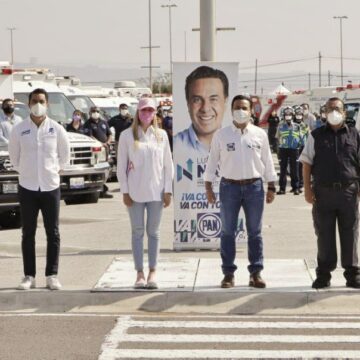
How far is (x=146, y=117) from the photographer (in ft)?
34.0

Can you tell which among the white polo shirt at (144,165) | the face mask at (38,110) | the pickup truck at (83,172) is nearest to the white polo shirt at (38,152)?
the face mask at (38,110)

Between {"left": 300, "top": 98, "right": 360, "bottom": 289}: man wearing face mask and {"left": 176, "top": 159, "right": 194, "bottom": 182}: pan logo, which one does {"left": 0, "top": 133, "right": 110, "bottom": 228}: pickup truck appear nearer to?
{"left": 176, "top": 159, "right": 194, "bottom": 182}: pan logo

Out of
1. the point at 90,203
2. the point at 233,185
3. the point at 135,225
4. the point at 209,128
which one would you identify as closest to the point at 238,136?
the point at 233,185

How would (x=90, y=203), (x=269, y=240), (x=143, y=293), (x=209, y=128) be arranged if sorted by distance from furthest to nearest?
(x=90, y=203), (x=269, y=240), (x=209, y=128), (x=143, y=293)

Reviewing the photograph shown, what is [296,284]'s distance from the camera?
1073 cm

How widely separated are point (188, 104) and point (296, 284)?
289 centimetres

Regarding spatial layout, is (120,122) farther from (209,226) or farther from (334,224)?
(334,224)

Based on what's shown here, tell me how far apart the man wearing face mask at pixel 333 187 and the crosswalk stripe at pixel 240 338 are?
1.75 meters

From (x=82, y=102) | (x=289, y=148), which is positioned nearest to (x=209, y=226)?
(x=289, y=148)

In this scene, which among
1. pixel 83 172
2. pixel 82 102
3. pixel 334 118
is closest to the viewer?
pixel 334 118

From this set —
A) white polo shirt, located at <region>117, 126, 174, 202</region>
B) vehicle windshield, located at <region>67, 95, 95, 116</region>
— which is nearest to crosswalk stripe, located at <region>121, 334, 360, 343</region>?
white polo shirt, located at <region>117, 126, 174, 202</region>

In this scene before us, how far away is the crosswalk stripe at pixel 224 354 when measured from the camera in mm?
8070

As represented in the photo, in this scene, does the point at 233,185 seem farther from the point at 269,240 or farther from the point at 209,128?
the point at 269,240

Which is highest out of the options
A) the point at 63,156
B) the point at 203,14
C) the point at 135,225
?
the point at 203,14
